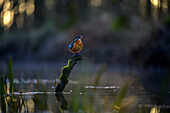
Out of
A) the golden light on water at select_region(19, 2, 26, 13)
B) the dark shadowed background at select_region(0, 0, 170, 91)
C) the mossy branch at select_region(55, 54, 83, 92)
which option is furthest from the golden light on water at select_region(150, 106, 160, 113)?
the golden light on water at select_region(19, 2, 26, 13)

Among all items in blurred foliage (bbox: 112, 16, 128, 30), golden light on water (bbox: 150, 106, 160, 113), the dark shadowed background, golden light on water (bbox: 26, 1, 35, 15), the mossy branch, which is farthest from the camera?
golden light on water (bbox: 26, 1, 35, 15)

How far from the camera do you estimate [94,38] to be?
1952 cm

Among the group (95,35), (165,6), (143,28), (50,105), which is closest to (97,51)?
(95,35)

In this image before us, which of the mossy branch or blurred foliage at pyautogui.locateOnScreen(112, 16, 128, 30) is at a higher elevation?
blurred foliage at pyautogui.locateOnScreen(112, 16, 128, 30)

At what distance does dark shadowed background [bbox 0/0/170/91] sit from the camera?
1210 centimetres

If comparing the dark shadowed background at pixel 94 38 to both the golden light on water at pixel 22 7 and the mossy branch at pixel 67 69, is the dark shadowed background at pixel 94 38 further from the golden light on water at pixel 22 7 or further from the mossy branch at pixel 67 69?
the mossy branch at pixel 67 69

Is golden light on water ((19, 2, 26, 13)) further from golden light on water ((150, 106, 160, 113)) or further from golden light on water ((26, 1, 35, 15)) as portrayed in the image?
golden light on water ((150, 106, 160, 113))

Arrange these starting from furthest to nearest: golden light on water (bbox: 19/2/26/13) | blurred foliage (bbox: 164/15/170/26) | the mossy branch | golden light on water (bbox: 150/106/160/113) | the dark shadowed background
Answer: golden light on water (bbox: 19/2/26/13)
blurred foliage (bbox: 164/15/170/26)
the dark shadowed background
the mossy branch
golden light on water (bbox: 150/106/160/113)

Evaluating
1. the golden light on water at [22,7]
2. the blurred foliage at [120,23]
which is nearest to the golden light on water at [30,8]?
the golden light on water at [22,7]

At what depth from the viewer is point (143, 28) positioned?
15.8 m

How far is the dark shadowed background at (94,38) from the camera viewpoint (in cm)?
1210

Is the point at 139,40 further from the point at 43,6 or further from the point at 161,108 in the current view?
the point at 43,6

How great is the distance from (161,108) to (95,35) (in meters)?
16.2

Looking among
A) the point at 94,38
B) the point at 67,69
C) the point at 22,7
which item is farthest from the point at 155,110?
the point at 22,7
